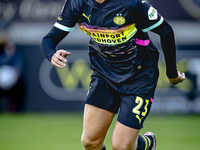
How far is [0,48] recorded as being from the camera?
8.52m

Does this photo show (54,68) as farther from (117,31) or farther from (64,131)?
(117,31)

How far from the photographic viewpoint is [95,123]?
3.65m

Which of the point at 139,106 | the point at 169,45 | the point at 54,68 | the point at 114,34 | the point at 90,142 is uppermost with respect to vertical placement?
the point at 114,34

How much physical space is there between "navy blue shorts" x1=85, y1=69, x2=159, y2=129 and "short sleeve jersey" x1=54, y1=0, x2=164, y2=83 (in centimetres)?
8

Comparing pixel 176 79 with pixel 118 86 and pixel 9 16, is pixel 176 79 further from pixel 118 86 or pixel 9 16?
pixel 9 16

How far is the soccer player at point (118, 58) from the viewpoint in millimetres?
3389

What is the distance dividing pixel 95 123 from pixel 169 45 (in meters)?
1.05

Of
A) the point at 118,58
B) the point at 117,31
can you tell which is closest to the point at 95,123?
the point at 118,58

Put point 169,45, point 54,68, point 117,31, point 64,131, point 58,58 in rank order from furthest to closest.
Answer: point 54,68
point 64,131
point 169,45
point 117,31
point 58,58

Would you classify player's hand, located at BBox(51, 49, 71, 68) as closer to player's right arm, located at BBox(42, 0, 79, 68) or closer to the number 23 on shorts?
player's right arm, located at BBox(42, 0, 79, 68)

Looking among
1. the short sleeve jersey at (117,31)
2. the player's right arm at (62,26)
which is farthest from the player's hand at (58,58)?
the short sleeve jersey at (117,31)

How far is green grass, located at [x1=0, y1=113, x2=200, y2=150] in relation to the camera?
5445 mm

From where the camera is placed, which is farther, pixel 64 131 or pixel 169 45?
pixel 64 131

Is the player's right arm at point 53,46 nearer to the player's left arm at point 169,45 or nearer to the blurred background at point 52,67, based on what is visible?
the player's left arm at point 169,45
